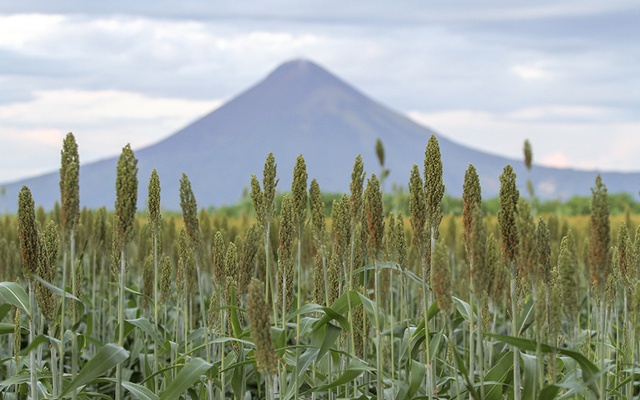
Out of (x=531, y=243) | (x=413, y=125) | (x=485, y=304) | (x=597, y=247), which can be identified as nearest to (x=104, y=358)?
(x=531, y=243)

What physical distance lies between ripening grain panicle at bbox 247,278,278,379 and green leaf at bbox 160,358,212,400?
560 millimetres

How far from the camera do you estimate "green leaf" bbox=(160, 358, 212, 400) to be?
10.4ft

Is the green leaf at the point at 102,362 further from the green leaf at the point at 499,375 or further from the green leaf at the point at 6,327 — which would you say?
the green leaf at the point at 499,375

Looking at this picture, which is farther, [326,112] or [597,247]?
[326,112]

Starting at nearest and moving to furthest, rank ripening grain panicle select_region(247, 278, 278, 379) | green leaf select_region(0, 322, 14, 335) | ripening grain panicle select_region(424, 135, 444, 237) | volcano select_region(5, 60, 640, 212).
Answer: ripening grain panicle select_region(247, 278, 278, 379)
ripening grain panicle select_region(424, 135, 444, 237)
green leaf select_region(0, 322, 14, 335)
volcano select_region(5, 60, 640, 212)

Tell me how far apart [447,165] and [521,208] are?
11297 centimetres

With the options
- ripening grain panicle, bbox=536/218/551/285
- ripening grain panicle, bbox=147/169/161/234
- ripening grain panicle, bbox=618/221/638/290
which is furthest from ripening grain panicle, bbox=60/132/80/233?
ripening grain panicle, bbox=618/221/638/290

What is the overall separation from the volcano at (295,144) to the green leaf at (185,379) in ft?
301

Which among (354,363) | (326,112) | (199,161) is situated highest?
(326,112)

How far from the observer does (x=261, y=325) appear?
8.50 ft

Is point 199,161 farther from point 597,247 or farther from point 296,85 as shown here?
point 597,247

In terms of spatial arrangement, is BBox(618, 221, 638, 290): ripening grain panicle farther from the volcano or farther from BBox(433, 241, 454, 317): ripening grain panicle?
the volcano

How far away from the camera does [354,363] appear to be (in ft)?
12.6

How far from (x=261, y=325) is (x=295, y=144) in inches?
4367
